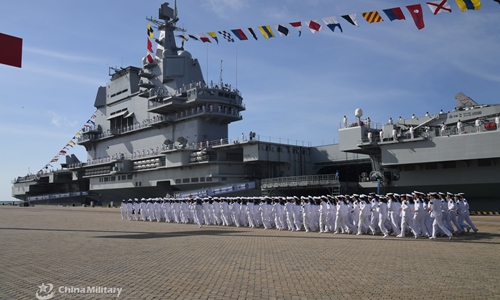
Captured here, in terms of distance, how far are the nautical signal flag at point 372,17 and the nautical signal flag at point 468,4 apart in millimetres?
3931

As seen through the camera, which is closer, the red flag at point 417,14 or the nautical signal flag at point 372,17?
the red flag at point 417,14

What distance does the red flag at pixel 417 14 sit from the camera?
17359 millimetres

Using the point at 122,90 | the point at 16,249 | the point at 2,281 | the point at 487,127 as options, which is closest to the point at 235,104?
the point at 122,90

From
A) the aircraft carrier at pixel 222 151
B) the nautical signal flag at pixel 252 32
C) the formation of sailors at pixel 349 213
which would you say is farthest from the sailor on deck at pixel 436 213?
the nautical signal flag at pixel 252 32

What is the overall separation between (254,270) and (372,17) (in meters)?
15.1

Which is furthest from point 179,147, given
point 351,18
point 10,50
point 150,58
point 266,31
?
point 10,50

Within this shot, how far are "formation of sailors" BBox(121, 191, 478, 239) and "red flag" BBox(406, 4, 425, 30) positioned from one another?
7.46 m

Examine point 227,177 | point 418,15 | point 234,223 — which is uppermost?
point 418,15

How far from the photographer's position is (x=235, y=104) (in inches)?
1633

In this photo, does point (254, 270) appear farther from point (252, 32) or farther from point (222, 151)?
point (222, 151)

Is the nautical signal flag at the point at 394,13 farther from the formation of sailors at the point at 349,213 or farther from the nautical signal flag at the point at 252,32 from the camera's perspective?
the formation of sailors at the point at 349,213

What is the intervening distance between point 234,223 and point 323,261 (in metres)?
13.3

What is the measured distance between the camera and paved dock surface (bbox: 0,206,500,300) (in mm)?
6324

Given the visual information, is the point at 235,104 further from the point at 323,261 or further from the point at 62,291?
the point at 62,291
